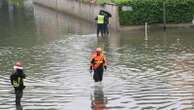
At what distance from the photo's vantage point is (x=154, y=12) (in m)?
38.1

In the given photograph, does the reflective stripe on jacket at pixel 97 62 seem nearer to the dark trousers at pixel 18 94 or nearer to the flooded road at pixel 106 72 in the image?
the flooded road at pixel 106 72

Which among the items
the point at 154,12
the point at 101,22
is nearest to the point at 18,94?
the point at 101,22

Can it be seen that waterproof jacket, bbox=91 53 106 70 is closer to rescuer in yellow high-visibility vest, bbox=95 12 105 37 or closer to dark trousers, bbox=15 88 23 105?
dark trousers, bbox=15 88 23 105

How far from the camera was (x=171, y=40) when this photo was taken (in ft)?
107

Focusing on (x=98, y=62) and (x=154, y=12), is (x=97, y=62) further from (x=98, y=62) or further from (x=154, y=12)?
(x=154, y=12)

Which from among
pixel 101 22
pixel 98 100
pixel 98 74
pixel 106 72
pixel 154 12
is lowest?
pixel 98 100

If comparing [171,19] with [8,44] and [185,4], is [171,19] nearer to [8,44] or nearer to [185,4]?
[185,4]

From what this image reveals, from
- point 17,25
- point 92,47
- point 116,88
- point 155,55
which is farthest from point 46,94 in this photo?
point 17,25

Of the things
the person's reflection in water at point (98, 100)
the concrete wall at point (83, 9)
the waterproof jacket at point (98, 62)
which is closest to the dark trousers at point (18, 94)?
the person's reflection in water at point (98, 100)

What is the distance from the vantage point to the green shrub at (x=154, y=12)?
124 ft

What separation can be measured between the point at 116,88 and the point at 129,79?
1.75 meters

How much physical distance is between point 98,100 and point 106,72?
204 inches

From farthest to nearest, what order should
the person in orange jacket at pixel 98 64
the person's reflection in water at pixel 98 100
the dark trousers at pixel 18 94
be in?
the person in orange jacket at pixel 98 64
the dark trousers at pixel 18 94
the person's reflection in water at pixel 98 100

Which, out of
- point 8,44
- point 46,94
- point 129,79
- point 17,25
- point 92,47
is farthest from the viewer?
point 17,25
